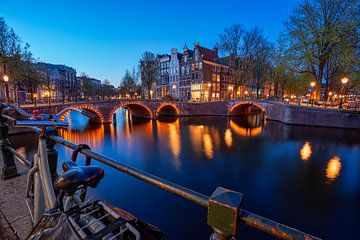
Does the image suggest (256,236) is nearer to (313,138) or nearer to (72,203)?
(72,203)

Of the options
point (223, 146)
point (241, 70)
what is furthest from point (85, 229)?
point (241, 70)

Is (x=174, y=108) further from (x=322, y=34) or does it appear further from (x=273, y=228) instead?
(x=273, y=228)

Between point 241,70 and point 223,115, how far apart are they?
9237 mm

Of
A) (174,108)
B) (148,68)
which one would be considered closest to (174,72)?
(148,68)

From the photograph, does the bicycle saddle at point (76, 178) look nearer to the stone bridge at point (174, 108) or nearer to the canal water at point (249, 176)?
the canal water at point (249, 176)

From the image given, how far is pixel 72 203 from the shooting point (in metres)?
1.46

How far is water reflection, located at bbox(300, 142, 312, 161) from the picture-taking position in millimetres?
12688

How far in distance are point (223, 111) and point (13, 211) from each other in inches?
1261

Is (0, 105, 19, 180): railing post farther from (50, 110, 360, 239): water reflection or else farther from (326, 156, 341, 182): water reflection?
(326, 156, 341, 182): water reflection

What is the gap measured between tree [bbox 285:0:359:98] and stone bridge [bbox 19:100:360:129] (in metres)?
3.89

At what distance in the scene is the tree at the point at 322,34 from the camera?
19.1 metres

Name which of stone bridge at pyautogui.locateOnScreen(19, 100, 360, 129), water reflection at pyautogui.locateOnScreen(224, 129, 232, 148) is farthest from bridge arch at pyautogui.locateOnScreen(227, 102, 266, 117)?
water reflection at pyautogui.locateOnScreen(224, 129, 232, 148)

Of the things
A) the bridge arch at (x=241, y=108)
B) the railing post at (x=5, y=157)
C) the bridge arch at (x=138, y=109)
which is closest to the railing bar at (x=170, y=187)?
the railing post at (x=5, y=157)

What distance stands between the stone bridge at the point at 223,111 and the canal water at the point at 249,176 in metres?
1.81
